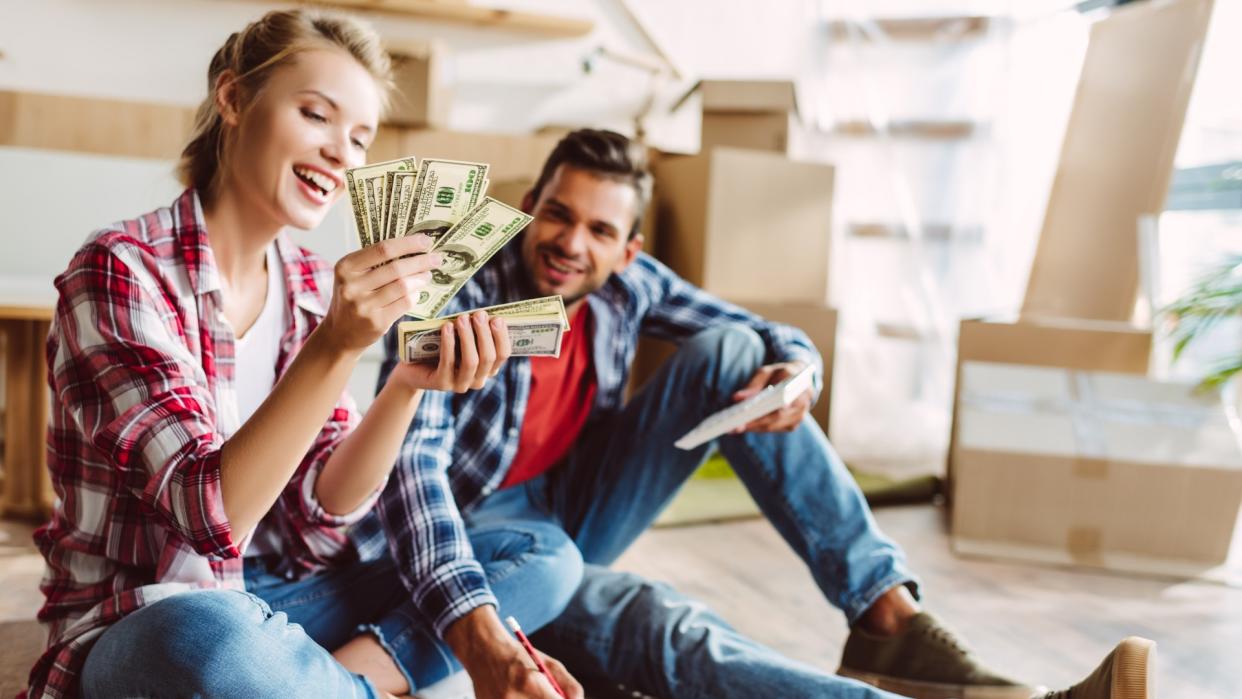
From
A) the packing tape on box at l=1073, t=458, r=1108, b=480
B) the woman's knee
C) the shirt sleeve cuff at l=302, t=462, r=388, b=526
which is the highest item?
the shirt sleeve cuff at l=302, t=462, r=388, b=526

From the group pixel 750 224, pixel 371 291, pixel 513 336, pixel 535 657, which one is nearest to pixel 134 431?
pixel 371 291

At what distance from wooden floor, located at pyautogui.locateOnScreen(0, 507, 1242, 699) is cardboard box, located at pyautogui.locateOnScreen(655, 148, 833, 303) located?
1.00 meters

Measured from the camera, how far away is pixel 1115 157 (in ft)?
9.99

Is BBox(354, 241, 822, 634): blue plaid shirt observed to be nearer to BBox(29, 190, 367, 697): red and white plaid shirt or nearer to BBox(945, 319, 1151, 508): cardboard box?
BBox(29, 190, 367, 697): red and white plaid shirt

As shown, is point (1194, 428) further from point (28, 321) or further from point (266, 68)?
point (28, 321)

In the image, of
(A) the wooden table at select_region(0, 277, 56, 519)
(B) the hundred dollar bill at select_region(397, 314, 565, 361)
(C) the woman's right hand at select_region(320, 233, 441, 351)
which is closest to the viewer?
(C) the woman's right hand at select_region(320, 233, 441, 351)

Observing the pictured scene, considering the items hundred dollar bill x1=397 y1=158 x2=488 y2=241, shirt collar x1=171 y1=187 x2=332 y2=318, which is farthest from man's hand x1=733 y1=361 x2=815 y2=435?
shirt collar x1=171 y1=187 x2=332 y2=318

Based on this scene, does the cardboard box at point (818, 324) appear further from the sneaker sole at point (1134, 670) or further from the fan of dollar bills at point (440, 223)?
the fan of dollar bills at point (440, 223)

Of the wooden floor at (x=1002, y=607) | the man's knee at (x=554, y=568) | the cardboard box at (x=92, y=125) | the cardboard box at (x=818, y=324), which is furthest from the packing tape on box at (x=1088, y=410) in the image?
the cardboard box at (x=92, y=125)

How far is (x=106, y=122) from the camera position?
271 cm

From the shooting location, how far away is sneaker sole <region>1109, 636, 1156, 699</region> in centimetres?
106

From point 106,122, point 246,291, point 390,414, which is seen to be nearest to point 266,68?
point 246,291

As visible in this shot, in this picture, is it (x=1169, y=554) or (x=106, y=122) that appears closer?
(x=1169, y=554)

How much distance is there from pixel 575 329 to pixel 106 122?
1873 mm
